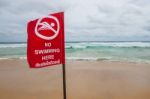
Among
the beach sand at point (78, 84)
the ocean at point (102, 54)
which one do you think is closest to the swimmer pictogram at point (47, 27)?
the beach sand at point (78, 84)

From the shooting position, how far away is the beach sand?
3.38 m

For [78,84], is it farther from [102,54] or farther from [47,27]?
[102,54]

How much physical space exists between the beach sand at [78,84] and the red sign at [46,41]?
1.65 metres

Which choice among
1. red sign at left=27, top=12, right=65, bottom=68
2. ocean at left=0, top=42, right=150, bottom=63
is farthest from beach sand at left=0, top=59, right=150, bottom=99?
ocean at left=0, top=42, right=150, bottom=63

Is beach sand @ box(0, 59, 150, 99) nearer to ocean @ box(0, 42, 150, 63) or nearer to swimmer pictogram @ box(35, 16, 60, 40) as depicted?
swimmer pictogram @ box(35, 16, 60, 40)

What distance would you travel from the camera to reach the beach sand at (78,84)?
3383 mm

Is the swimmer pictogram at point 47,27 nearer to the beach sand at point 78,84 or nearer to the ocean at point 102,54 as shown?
the beach sand at point 78,84

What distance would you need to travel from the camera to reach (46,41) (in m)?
1.70

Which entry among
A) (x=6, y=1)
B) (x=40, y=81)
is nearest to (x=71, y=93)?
(x=40, y=81)

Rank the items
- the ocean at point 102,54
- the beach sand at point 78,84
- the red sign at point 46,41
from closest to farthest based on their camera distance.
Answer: the red sign at point 46,41, the beach sand at point 78,84, the ocean at point 102,54

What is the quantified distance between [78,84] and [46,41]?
2328 mm

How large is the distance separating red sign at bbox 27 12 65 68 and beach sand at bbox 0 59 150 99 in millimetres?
1651

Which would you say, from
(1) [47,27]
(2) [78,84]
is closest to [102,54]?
(2) [78,84]

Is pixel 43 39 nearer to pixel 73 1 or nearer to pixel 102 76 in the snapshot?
pixel 102 76
